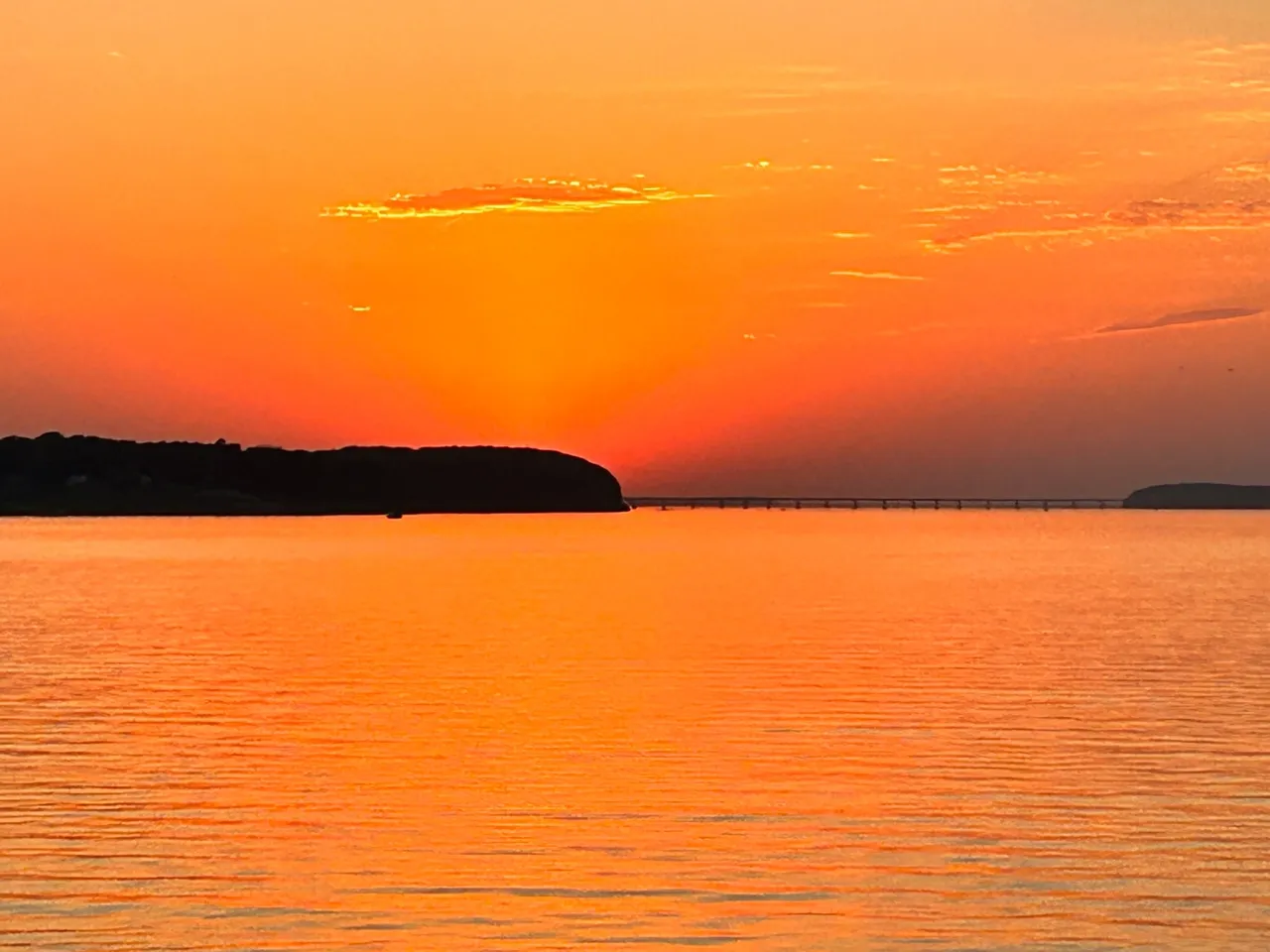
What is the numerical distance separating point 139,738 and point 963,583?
6694 centimetres

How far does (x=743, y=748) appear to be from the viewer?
30.0m

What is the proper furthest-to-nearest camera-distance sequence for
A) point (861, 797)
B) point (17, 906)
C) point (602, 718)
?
point (602, 718)
point (861, 797)
point (17, 906)

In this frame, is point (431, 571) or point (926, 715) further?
point (431, 571)

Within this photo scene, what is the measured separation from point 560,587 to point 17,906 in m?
72.3

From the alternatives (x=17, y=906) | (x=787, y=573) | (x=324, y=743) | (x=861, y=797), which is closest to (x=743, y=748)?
(x=861, y=797)

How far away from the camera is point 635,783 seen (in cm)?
2648

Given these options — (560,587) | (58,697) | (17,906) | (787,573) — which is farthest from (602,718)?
(787,573)

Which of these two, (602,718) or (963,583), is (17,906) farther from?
(963,583)

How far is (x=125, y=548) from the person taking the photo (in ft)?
517

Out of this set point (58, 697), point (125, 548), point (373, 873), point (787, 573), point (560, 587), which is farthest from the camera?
point (125, 548)

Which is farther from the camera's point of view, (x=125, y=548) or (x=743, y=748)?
(x=125, y=548)

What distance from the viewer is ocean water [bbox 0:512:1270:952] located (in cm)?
1825

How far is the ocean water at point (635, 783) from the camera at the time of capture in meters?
18.2

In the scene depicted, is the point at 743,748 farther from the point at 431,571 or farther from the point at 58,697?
the point at 431,571
